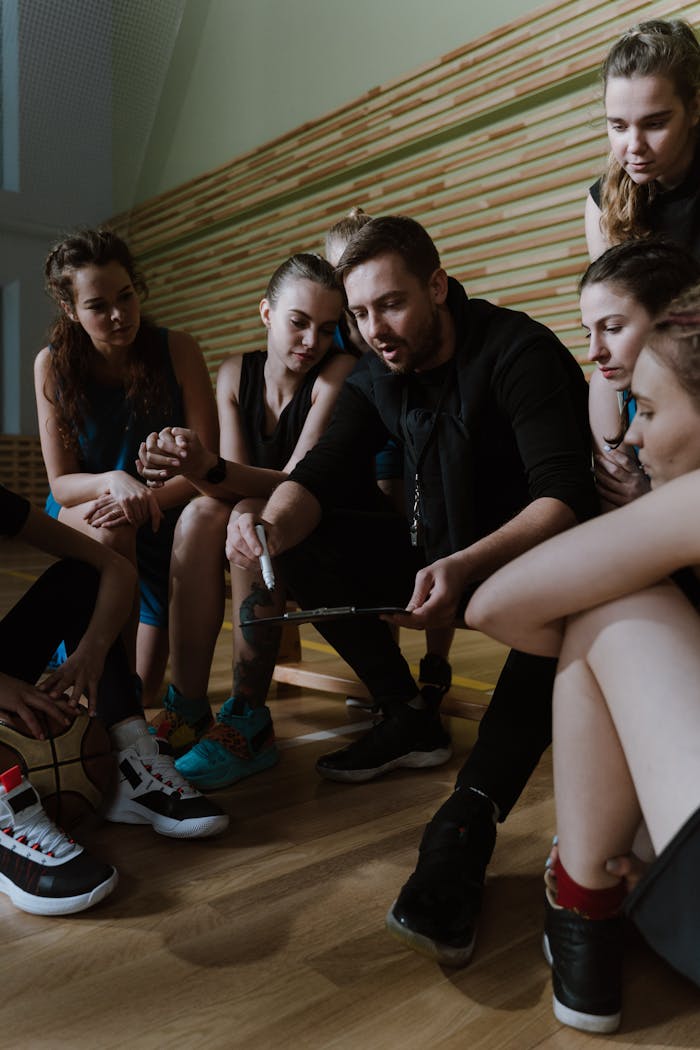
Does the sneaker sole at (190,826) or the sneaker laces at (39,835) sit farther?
the sneaker sole at (190,826)

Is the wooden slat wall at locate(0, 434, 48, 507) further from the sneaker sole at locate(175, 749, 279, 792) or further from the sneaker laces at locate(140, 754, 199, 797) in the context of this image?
the sneaker laces at locate(140, 754, 199, 797)

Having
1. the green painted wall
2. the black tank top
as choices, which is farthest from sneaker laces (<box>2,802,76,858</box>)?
the green painted wall

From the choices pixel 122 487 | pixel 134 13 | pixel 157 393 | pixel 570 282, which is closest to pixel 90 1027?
pixel 122 487

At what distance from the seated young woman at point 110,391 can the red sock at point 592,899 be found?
1.25 meters

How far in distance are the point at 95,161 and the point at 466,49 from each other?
3.89 metres

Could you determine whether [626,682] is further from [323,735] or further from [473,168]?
[473,168]

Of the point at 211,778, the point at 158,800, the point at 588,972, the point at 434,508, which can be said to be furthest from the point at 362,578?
the point at 588,972

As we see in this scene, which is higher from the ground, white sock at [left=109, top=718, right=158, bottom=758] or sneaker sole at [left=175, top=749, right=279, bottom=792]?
white sock at [left=109, top=718, right=158, bottom=758]

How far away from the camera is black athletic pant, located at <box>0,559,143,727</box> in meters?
1.42

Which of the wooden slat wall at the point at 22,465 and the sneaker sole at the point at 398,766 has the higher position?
the wooden slat wall at the point at 22,465

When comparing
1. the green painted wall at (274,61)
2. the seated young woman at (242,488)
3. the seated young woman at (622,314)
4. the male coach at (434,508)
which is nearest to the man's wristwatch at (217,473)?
the seated young woman at (242,488)

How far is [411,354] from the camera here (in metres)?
1.50

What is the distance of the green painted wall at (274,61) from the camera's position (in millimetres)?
4207

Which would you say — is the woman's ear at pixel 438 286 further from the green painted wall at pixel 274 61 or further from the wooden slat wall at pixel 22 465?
the wooden slat wall at pixel 22 465
